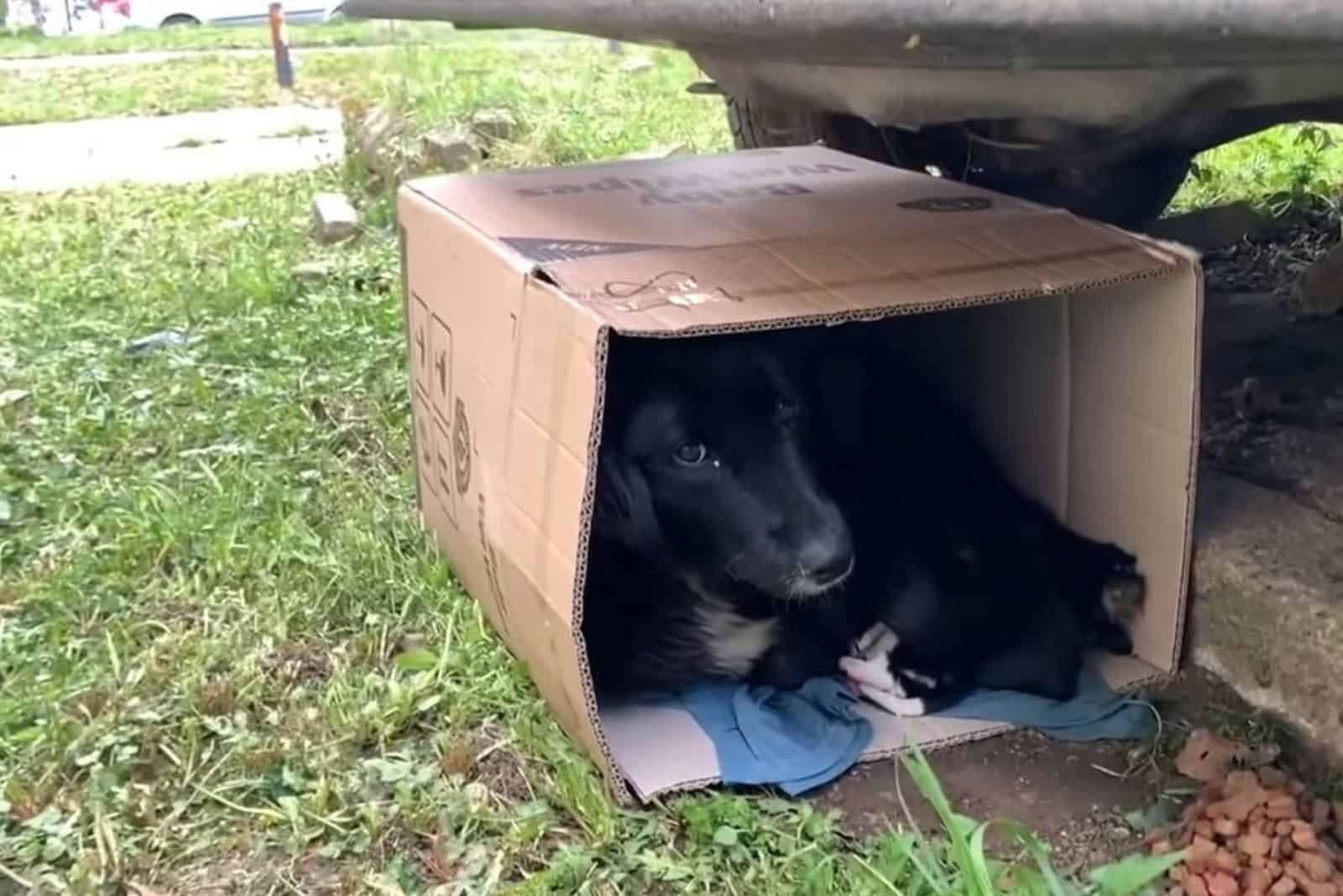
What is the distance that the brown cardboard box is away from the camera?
152 cm

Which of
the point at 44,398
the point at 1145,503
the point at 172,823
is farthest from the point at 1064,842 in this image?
the point at 44,398

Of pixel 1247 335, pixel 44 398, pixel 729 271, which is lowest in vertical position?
pixel 44 398

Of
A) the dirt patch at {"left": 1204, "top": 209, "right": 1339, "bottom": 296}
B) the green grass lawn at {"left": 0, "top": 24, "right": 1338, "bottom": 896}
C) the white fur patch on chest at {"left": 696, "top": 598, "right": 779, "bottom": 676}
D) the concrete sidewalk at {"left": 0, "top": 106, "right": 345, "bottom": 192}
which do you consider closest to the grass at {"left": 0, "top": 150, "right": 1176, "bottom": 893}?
the green grass lawn at {"left": 0, "top": 24, "right": 1338, "bottom": 896}

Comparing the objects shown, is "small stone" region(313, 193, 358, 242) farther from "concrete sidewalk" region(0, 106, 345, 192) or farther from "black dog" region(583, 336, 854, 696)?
"black dog" region(583, 336, 854, 696)

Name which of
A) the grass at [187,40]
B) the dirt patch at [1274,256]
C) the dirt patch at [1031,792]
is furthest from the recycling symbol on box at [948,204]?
the grass at [187,40]

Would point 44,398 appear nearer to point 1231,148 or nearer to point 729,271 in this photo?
point 729,271

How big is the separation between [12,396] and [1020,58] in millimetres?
2117

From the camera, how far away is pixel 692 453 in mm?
1785

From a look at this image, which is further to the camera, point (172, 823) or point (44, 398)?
point (44, 398)

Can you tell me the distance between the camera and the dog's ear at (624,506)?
1.79 m

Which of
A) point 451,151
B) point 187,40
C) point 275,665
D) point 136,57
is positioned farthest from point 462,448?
point 187,40

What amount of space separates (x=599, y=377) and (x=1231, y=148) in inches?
112

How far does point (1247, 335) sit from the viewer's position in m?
2.33

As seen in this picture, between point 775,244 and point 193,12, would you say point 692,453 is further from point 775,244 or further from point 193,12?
point 193,12
